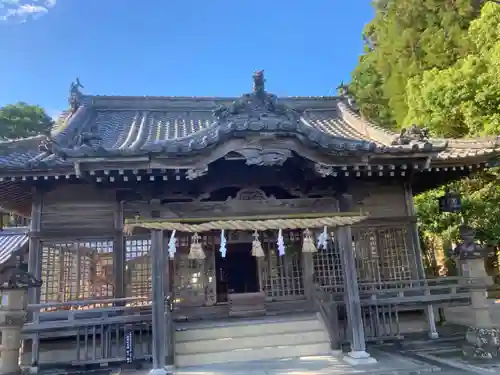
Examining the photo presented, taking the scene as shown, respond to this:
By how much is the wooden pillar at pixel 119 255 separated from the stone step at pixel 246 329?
1968 millimetres

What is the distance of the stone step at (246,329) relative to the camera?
9.52 meters

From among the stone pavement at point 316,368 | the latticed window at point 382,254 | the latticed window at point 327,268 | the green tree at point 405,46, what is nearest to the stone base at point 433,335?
the latticed window at point 382,254

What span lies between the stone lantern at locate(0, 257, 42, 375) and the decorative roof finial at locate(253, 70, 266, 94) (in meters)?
6.57

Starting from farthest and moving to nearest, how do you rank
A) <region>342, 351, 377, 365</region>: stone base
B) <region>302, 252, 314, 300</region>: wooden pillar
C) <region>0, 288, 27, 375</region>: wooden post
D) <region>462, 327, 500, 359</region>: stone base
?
1. <region>302, 252, 314, 300</region>: wooden pillar
2. <region>462, 327, 500, 359</region>: stone base
3. <region>342, 351, 377, 365</region>: stone base
4. <region>0, 288, 27, 375</region>: wooden post

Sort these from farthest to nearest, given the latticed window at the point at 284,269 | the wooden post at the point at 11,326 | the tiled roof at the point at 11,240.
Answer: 1. the tiled roof at the point at 11,240
2. the latticed window at the point at 284,269
3. the wooden post at the point at 11,326

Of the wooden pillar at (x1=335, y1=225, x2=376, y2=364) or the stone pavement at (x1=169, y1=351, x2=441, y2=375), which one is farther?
the wooden pillar at (x1=335, y1=225, x2=376, y2=364)

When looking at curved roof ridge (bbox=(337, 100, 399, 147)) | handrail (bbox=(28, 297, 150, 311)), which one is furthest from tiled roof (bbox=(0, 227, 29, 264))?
curved roof ridge (bbox=(337, 100, 399, 147))

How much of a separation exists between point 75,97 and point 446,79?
15.7 metres

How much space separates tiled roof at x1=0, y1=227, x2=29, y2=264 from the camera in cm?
1944

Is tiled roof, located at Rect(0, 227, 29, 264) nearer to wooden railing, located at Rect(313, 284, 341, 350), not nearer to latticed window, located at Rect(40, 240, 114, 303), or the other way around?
latticed window, located at Rect(40, 240, 114, 303)

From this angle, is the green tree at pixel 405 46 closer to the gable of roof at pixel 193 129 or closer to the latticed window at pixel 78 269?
the gable of roof at pixel 193 129

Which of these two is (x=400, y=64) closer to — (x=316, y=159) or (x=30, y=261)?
(x=316, y=159)

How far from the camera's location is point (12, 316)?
8320 mm

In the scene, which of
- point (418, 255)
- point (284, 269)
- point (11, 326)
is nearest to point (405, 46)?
point (418, 255)
